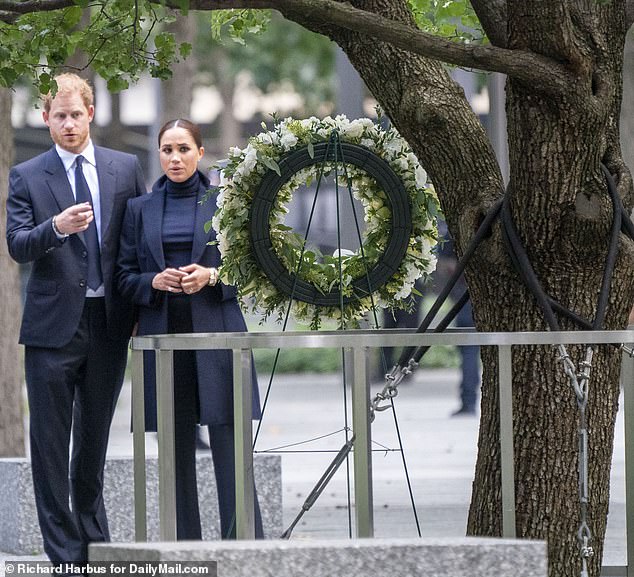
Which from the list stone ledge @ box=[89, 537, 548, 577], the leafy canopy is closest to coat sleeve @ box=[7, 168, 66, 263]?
the leafy canopy

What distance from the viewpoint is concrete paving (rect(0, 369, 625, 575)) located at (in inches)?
275

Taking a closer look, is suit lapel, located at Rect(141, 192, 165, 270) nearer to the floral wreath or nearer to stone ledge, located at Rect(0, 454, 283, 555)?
the floral wreath

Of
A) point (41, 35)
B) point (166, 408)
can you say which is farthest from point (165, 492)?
point (41, 35)

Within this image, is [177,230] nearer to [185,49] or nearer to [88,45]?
[185,49]

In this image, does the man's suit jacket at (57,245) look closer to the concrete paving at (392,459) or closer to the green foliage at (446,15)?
the concrete paving at (392,459)

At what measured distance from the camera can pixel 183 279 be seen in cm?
A: 540

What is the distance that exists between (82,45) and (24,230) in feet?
3.14

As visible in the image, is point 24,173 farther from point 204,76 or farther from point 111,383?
point 204,76

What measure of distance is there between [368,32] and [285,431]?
8.64 meters

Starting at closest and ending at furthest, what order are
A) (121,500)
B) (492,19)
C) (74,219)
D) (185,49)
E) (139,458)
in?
(139,458) < (492,19) < (185,49) < (74,219) < (121,500)

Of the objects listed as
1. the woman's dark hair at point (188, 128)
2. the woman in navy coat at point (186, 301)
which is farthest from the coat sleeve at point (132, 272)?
the woman's dark hair at point (188, 128)

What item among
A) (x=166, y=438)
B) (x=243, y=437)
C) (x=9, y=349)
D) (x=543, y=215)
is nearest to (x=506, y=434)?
(x=243, y=437)

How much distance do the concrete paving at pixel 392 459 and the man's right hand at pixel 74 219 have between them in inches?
44.6

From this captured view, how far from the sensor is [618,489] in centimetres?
816
